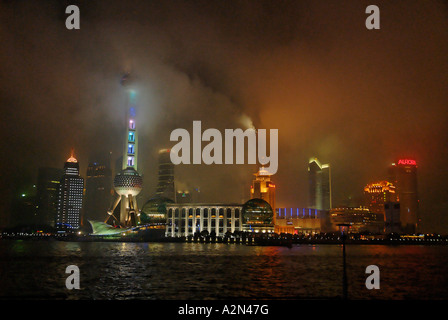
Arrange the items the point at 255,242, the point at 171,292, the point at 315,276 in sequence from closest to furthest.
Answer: the point at 171,292 < the point at 315,276 < the point at 255,242

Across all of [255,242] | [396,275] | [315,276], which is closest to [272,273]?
[315,276]
